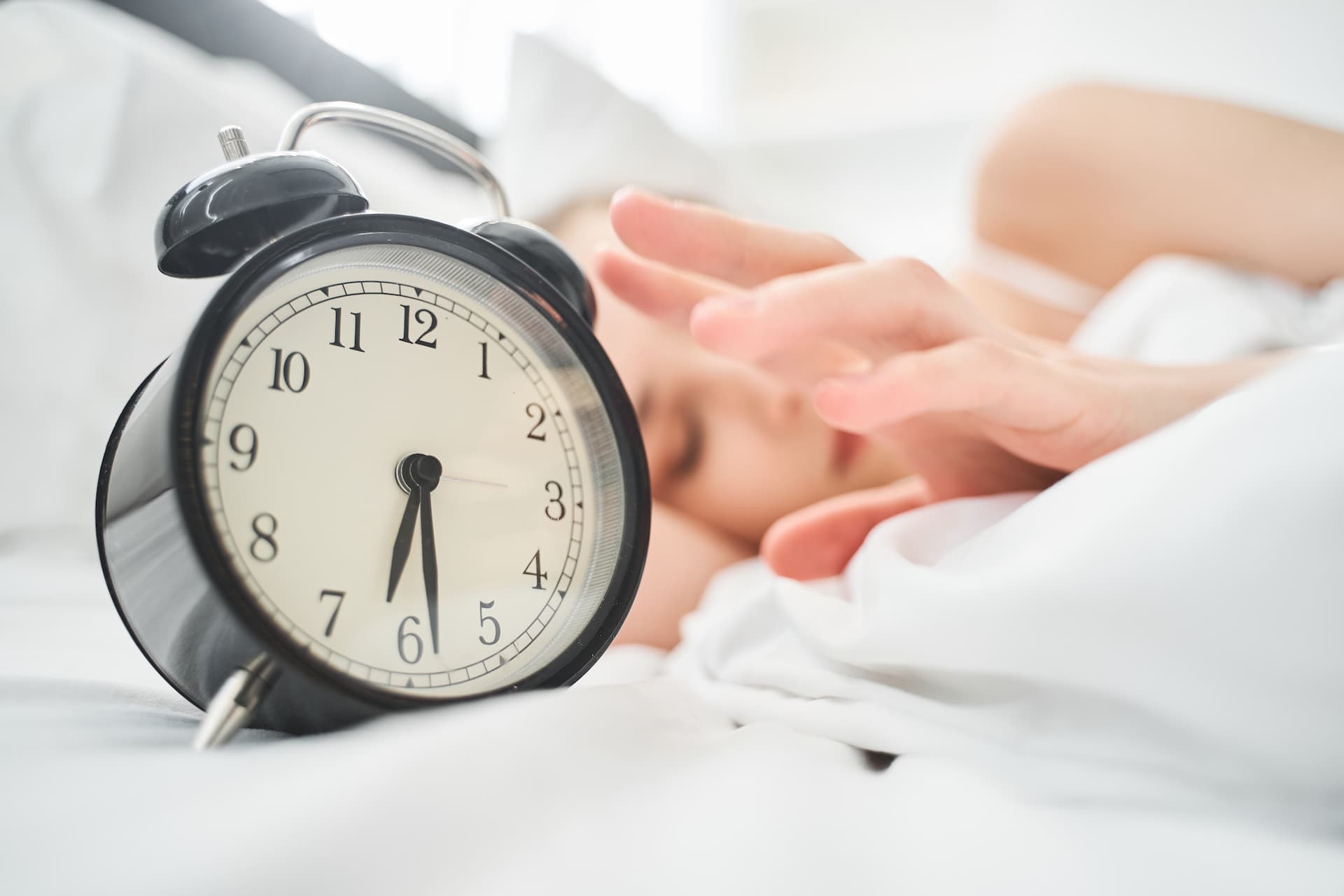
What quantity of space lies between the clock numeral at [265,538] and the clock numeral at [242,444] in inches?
0.8

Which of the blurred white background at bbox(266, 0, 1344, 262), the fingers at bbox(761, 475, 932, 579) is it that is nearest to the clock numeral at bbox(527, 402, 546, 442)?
the fingers at bbox(761, 475, 932, 579)

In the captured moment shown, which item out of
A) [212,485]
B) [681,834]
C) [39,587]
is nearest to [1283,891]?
[681,834]

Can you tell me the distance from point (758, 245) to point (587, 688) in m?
0.31

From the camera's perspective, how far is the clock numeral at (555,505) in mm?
398

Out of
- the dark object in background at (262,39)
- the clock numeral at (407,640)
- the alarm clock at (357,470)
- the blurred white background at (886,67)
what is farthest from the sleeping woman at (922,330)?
the blurred white background at (886,67)

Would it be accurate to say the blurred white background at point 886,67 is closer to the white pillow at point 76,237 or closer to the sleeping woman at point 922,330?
the sleeping woman at point 922,330

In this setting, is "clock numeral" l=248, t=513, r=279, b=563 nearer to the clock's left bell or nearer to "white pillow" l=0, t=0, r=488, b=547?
the clock's left bell

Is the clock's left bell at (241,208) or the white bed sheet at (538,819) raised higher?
the clock's left bell at (241,208)

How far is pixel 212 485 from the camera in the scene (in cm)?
30

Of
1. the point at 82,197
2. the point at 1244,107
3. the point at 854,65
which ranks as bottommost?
the point at 82,197

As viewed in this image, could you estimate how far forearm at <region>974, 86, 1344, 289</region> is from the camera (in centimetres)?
100

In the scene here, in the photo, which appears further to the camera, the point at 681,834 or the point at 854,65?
the point at 854,65

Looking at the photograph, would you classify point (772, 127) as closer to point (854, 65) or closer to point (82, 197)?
point (854, 65)

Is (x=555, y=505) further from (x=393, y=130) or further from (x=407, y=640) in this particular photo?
(x=393, y=130)
